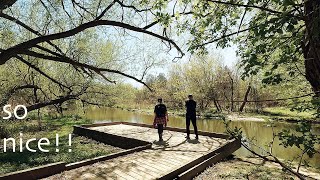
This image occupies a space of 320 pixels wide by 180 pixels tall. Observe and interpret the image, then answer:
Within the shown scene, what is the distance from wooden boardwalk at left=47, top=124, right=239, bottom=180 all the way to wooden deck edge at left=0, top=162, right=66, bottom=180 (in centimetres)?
Result: 18

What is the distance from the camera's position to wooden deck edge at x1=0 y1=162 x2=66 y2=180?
6.24 meters

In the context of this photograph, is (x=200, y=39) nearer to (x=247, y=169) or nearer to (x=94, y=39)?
(x=247, y=169)

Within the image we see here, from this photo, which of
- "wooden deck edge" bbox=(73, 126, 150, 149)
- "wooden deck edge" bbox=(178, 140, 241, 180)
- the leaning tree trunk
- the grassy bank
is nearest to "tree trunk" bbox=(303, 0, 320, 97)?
the leaning tree trunk

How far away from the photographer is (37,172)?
6.67m

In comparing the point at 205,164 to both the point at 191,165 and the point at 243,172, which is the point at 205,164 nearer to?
the point at 191,165

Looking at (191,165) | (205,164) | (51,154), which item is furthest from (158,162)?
(51,154)

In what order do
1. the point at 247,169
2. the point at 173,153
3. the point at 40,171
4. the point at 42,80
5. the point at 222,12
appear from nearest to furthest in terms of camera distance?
1. the point at 222,12
2. the point at 40,171
3. the point at 247,169
4. the point at 173,153
5. the point at 42,80

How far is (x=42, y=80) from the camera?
2256cm

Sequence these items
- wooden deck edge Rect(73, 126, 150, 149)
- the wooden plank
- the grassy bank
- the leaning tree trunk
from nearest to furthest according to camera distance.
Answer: the leaning tree trunk → the wooden plank → the grassy bank → wooden deck edge Rect(73, 126, 150, 149)

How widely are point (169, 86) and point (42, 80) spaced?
104 ft

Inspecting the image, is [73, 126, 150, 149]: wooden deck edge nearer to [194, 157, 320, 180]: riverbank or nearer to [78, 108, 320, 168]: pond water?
[194, 157, 320, 180]: riverbank

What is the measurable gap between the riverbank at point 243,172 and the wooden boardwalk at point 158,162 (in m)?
0.39

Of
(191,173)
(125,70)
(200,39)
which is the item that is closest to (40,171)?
(191,173)

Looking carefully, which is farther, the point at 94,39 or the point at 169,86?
the point at 169,86
